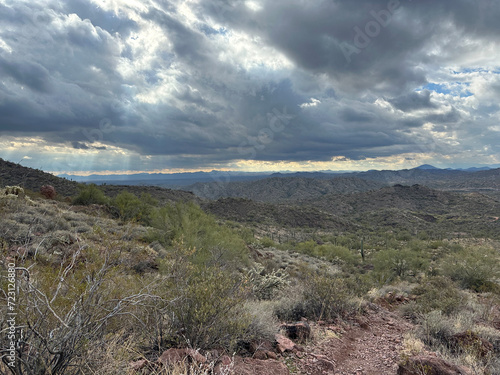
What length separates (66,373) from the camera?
128 inches

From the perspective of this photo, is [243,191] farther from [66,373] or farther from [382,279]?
[66,373]

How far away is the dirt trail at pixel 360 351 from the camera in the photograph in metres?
5.16

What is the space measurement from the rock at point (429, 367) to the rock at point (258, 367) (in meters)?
2.10

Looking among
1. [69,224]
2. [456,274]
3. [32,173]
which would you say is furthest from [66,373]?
[32,173]

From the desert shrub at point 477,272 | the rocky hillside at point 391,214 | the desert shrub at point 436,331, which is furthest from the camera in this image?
the rocky hillside at point 391,214

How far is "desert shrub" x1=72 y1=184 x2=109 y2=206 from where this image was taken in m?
27.2

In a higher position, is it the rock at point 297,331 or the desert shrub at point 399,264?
the rock at point 297,331

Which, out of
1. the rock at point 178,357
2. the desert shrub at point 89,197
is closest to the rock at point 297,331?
the rock at point 178,357

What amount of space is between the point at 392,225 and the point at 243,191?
405 feet

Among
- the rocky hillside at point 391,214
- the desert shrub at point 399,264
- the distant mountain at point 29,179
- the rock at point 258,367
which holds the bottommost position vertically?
the rocky hillside at point 391,214

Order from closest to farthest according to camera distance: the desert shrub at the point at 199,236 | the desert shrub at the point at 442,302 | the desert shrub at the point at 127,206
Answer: the desert shrub at the point at 442,302 < the desert shrub at the point at 199,236 < the desert shrub at the point at 127,206

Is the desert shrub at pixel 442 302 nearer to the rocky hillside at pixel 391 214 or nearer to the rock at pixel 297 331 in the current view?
the rock at pixel 297 331

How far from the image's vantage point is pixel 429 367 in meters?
4.47

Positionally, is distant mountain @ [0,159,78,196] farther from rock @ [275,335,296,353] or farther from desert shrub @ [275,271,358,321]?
rock @ [275,335,296,353]
